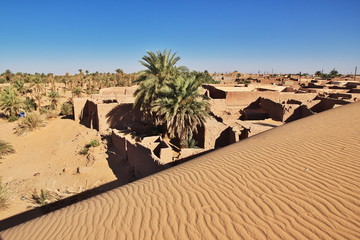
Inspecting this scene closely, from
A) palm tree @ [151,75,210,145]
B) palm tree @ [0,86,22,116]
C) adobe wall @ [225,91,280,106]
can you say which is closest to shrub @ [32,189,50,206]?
palm tree @ [151,75,210,145]

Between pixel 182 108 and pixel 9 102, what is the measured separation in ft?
59.0

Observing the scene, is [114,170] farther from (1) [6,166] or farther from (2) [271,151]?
(2) [271,151]

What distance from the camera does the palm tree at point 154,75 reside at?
14.2 meters

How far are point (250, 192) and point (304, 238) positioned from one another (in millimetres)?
1305

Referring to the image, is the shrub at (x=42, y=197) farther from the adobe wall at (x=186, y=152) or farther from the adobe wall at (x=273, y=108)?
the adobe wall at (x=273, y=108)

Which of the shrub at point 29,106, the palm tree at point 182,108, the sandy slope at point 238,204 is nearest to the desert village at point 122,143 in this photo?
the sandy slope at point 238,204

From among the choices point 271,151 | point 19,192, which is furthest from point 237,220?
point 19,192

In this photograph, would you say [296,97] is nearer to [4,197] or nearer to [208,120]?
[208,120]

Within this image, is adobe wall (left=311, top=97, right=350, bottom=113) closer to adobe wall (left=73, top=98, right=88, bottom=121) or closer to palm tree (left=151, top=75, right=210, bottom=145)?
palm tree (left=151, top=75, right=210, bottom=145)

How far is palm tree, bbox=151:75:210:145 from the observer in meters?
12.3

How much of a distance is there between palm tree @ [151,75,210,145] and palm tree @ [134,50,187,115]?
140 cm

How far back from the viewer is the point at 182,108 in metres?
12.5

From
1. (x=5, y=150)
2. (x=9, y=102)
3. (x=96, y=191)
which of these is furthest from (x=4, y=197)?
(x=9, y=102)

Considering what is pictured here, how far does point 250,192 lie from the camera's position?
4.05 metres
